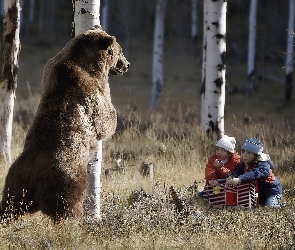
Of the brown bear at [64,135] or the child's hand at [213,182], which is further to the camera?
the child's hand at [213,182]

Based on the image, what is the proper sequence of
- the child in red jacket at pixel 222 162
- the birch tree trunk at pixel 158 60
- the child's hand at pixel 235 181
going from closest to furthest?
1. the child's hand at pixel 235 181
2. the child in red jacket at pixel 222 162
3. the birch tree trunk at pixel 158 60

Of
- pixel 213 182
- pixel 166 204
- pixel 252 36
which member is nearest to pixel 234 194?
pixel 213 182

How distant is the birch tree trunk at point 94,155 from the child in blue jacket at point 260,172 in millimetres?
1779

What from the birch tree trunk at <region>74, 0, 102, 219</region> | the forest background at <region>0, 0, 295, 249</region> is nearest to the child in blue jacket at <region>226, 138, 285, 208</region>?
the forest background at <region>0, 0, 295, 249</region>

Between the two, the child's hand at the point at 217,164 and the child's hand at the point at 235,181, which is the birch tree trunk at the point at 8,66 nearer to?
the child's hand at the point at 217,164

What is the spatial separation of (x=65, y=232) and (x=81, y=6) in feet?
7.92

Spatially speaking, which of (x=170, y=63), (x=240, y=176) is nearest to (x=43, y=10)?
(x=170, y=63)

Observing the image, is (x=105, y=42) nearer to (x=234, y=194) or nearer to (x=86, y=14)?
(x=86, y=14)

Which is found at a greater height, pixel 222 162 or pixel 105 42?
pixel 105 42

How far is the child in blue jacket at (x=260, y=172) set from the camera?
7547 mm

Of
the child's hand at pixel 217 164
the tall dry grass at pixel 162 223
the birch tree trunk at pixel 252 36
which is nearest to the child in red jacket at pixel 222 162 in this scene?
the child's hand at pixel 217 164

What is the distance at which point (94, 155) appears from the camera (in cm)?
646

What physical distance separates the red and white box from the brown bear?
214 centimetres

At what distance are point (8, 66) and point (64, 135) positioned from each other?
467 cm
